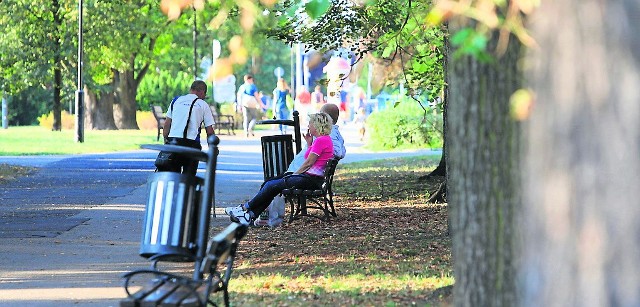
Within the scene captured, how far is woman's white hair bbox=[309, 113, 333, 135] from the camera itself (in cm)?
1458

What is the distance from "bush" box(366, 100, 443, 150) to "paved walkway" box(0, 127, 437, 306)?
25.1 ft

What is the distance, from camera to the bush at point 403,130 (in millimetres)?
35375

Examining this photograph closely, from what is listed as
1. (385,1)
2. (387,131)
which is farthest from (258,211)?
(387,131)

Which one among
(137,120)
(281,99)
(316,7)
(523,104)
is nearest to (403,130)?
(281,99)

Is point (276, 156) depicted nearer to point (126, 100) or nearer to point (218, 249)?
point (218, 249)

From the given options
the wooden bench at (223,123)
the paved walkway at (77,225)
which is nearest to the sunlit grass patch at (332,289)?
the paved walkway at (77,225)

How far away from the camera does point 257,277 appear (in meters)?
10.2

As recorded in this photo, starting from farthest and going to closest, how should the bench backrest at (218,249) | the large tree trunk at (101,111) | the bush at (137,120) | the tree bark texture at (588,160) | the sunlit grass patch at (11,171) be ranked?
the bush at (137,120)
the large tree trunk at (101,111)
the sunlit grass patch at (11,171)
the bench backrest at (218,249)
the tree bark texture at (588,160)

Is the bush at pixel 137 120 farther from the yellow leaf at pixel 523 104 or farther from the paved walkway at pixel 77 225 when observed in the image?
the yellow leaf at pixel 523 104

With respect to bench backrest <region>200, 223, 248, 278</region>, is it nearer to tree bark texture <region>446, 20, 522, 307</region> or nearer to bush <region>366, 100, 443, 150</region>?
tree bark texture <region>446, 20, 522, 307</region>

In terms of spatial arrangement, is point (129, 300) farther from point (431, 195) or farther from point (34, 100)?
point (34, 100)

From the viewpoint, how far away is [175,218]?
788 cm

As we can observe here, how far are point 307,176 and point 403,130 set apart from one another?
21.7 meters

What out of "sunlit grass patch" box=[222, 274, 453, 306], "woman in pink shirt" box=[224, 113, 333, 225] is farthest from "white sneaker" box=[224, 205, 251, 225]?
"sunlit grass patch" box=[222, 274, 453, 306]
